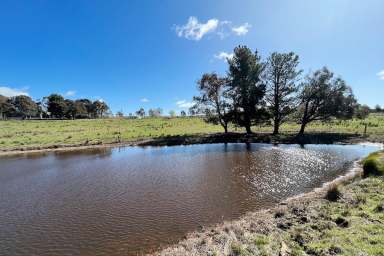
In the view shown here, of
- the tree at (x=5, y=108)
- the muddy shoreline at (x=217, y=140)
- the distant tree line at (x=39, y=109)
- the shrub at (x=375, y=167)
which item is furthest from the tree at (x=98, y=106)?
the shrub at (x=375, y=167)

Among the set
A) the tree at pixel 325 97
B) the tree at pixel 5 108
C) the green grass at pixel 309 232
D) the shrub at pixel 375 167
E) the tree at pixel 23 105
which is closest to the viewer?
the green grass at pixel 309 232

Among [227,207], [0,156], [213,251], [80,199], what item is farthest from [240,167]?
[0,156]

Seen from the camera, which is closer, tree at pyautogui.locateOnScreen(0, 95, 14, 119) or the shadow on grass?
the shadow on grass

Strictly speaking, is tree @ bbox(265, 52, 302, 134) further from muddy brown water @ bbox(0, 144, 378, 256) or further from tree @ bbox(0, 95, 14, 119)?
tree @ bbox(0, 95, 14, 119)

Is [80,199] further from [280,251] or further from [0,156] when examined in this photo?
[0,156]

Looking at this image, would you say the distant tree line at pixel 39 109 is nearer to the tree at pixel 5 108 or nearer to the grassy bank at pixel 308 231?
the tree at pixel 5 108

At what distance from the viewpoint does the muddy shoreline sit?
1345 inches

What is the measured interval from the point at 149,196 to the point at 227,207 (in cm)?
463

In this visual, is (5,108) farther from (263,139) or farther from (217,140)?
(263,139)

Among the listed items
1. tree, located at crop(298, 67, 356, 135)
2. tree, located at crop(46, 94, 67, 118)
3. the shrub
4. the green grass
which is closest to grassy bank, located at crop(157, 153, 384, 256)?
the green grass

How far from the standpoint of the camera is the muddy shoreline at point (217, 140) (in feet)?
112

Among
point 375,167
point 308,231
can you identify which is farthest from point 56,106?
point 308,231

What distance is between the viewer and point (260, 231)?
8.34 m

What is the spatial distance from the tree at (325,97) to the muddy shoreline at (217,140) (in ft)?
12.7
